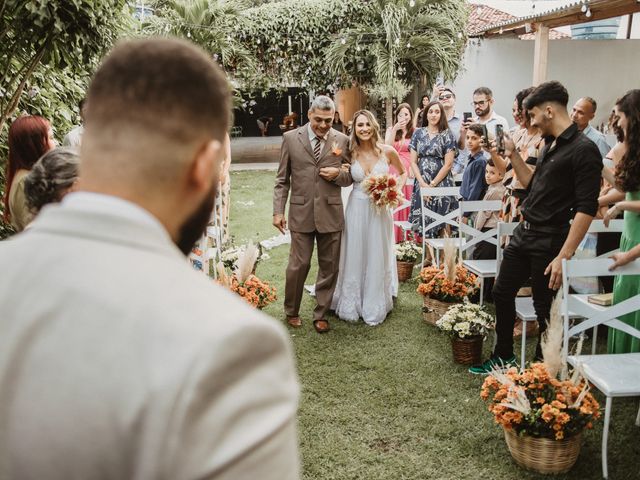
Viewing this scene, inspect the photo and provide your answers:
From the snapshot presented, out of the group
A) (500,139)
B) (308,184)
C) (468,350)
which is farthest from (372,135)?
(468,350)

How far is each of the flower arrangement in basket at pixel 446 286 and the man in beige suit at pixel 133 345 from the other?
4.89 m

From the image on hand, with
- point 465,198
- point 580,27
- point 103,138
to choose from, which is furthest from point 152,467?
point 580,27

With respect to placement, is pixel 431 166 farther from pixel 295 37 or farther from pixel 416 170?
pixel 295 37

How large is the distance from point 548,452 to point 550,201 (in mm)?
1655

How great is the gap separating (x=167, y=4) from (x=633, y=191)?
46.4 feet

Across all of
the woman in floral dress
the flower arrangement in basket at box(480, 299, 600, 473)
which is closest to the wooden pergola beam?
the woman in floral dress

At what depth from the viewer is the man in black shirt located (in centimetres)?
371

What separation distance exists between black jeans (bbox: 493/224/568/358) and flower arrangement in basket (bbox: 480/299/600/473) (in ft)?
2.26

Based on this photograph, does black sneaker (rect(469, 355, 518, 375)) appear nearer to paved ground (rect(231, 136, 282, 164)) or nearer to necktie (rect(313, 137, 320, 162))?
necktie (rect(313, 137, 320, 162))

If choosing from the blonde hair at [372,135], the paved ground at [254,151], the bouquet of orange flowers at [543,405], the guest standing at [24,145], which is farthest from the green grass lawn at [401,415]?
the paved ground at [254,151]

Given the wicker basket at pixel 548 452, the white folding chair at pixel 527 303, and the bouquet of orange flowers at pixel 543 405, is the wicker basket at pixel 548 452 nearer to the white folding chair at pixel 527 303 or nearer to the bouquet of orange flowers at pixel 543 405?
the bouquet of orange flowers at pixel 543 405

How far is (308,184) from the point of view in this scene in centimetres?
540

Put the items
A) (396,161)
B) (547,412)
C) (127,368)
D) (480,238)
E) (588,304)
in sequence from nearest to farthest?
(127,368)
(547,412)
(588,304)
(480,238)
(396,161)

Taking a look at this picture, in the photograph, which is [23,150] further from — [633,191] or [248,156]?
[248,156]
